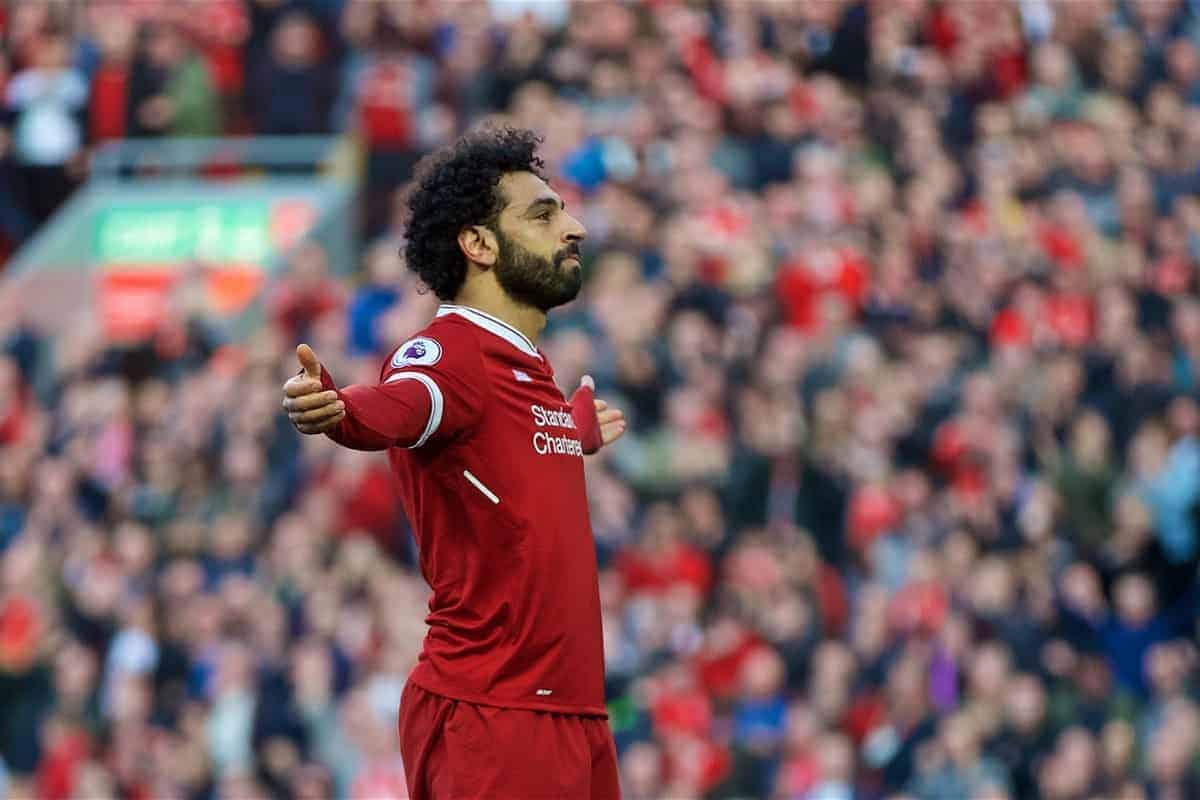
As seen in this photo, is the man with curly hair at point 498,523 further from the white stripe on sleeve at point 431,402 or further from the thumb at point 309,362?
the thumb at point 309,362

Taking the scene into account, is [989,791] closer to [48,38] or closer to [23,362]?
[23,362]

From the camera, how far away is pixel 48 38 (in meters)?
16.8

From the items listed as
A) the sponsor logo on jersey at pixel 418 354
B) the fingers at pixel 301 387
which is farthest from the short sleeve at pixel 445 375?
the fingers at pixel 301 387

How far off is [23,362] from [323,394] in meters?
10.7

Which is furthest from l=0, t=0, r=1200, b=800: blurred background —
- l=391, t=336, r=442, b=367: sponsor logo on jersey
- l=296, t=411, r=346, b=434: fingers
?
l=296, t=411, r=346, b=434: fingers

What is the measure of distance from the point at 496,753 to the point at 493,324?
103cm

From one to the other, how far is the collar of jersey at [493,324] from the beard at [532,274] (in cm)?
8

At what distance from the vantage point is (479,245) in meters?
5.52

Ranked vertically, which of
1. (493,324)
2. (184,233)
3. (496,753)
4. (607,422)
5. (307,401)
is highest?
(184,233)

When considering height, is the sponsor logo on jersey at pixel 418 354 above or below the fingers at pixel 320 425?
above

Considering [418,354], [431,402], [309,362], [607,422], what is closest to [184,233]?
[607,422]

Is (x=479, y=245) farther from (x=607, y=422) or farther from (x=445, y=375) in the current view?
(x=607, y=422)

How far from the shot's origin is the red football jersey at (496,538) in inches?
208

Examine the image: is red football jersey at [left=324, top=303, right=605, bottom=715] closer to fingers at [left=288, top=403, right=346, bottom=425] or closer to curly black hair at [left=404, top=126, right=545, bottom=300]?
curly black hair at [left=404, top=126, right=545, bottom=300]
